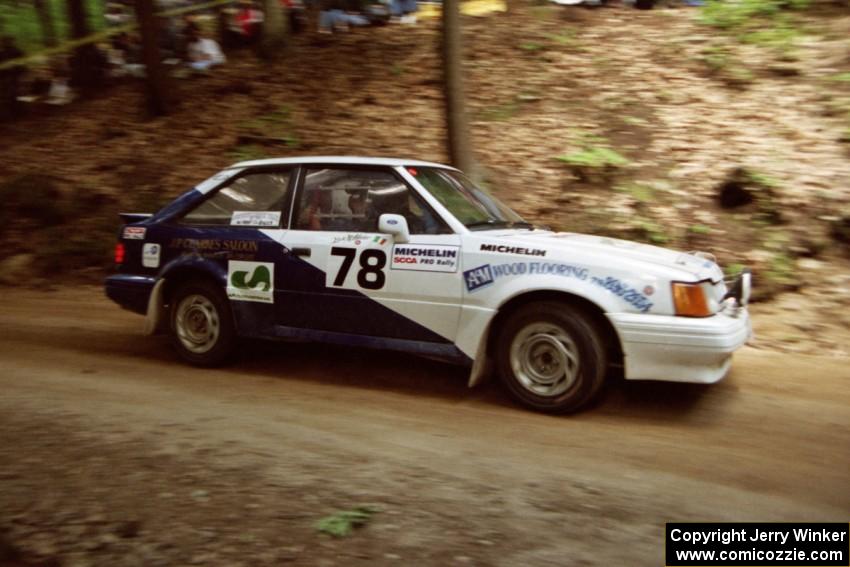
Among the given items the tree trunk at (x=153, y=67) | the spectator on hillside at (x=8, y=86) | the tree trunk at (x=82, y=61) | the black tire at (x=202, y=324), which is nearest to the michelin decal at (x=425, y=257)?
the black tire at (x=202, y=324)

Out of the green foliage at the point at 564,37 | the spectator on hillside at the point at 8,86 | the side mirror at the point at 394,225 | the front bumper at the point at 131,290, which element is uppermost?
the green foliage at the point at 564,37

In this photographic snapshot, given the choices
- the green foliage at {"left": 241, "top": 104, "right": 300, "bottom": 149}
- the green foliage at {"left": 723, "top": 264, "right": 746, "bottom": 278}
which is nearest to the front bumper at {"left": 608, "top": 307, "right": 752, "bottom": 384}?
the green foliage at {"left": 723, "top": 264, "right": 746, "bottom": 278}

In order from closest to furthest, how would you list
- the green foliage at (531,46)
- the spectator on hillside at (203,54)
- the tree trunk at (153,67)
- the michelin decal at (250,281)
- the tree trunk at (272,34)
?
the michelin decal at (250,281) → the tree trunk at (153,67) → the green foliage at (531,46) → the tree trunk at (272,34) → the spectator on hillside at (203,54)

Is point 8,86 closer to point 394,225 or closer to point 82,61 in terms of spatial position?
point 82,61

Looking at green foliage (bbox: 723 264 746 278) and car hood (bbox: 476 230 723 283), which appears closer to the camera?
car hood (bbox: 476 230 723 283)

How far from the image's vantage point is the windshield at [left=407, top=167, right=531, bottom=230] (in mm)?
5406

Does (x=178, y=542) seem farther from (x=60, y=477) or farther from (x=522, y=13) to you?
(x=522, y=13)

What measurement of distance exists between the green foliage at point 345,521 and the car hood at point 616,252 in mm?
2266

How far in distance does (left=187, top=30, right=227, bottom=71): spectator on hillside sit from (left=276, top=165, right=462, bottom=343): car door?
10339mm

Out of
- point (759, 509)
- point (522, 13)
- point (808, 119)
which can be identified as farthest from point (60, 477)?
point (522, 13)

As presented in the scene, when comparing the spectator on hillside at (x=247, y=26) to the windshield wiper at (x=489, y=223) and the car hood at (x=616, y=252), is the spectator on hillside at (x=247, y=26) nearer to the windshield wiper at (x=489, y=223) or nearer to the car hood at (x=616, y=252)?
the windshield wiper at (x=489, y=223)

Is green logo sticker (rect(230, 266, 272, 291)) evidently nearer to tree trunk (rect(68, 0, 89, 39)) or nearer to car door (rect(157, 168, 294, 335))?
car door (rect(157, 168, 294, 335))

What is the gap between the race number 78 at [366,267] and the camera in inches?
209

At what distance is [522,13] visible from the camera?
14.5 meters
